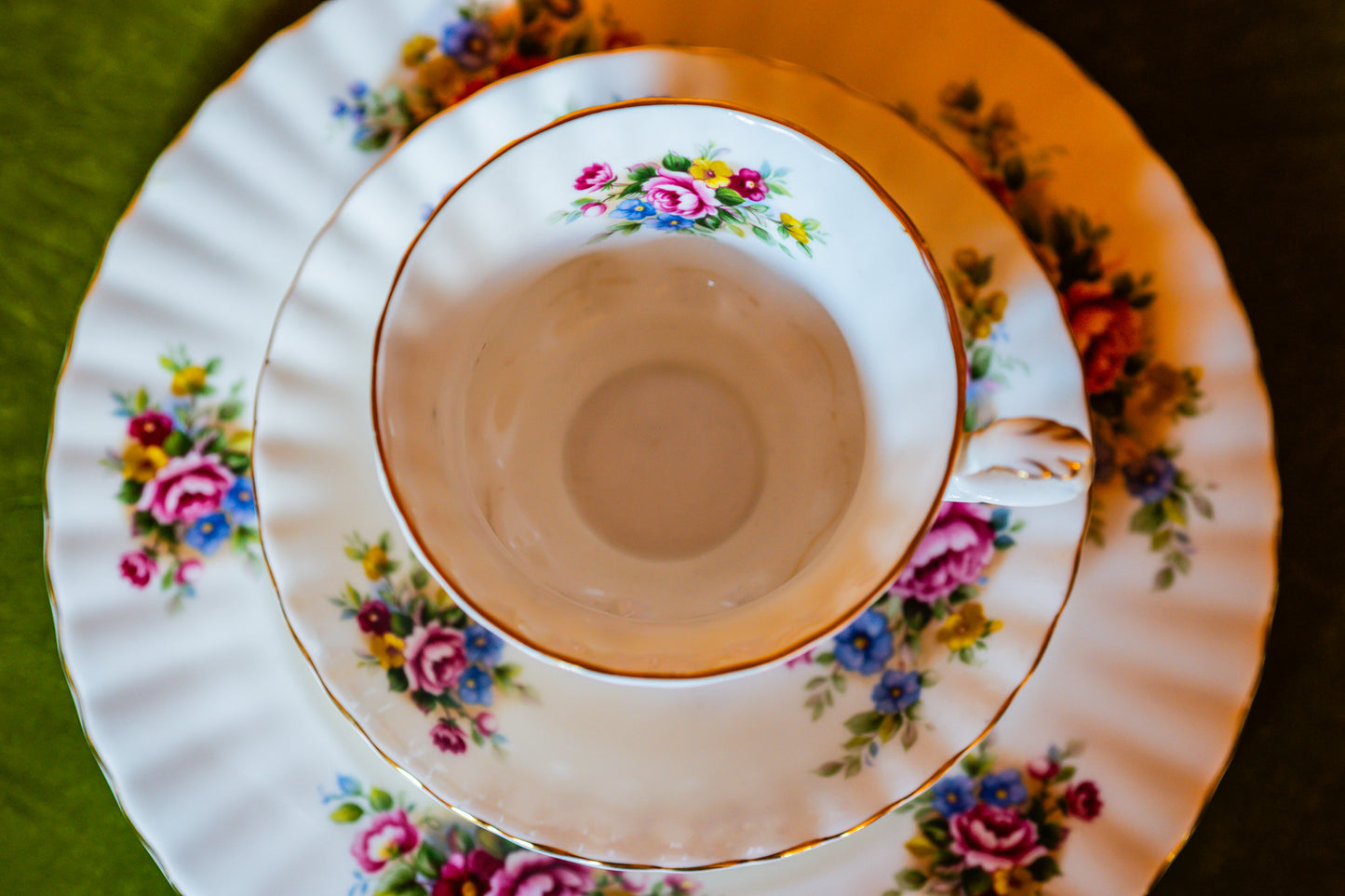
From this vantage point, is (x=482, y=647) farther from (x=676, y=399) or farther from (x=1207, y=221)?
(x=1207, y=221)

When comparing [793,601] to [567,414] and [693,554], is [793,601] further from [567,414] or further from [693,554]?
[567,414]

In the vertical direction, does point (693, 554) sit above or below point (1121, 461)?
below

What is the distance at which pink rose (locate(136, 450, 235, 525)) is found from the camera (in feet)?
2.06

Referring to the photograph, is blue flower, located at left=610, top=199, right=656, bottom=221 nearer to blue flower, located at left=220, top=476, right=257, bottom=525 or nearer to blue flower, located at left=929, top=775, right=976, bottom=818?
blue flower, located at left=220, top=476, right=257, bottom=525

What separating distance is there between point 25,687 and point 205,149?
481 millimetres

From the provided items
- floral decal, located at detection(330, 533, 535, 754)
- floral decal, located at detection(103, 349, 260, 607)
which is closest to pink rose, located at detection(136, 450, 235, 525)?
floral decal, located at detection(103, 349, 260, 607)

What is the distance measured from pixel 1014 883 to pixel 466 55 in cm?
73

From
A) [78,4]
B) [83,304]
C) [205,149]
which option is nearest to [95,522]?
[83,304]

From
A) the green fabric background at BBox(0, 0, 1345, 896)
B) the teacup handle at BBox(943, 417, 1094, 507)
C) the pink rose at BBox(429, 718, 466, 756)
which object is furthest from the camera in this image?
the green fabric background at BBox(0, 0, 1345, 896)

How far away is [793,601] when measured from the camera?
53 cm

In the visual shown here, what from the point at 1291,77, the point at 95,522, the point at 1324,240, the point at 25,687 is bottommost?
the point at 25,687

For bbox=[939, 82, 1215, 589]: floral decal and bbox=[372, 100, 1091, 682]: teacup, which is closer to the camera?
bbox=[372, 100, 1091, 682]: teacup

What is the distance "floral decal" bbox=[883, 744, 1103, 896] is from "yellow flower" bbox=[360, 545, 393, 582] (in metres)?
0.42

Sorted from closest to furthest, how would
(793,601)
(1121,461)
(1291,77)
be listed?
1. (793,601)
2. (1121,461)
3. (1291,77)
